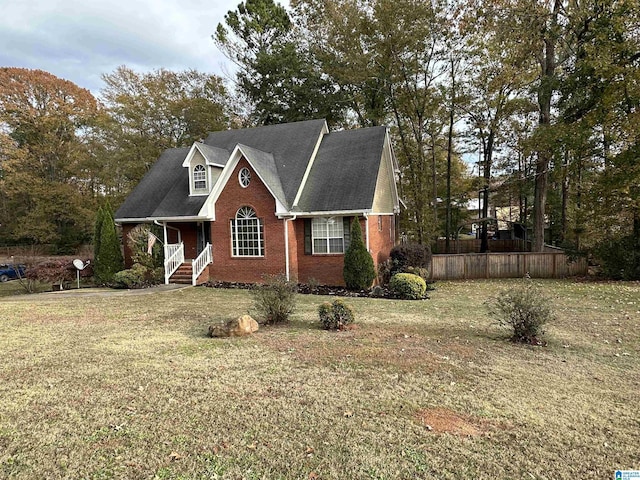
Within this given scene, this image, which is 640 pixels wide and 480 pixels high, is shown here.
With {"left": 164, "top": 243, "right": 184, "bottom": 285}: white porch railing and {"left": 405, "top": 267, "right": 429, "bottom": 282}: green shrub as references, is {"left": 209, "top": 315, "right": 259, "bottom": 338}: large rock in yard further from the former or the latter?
{"left": 164, "top": 243, "right": 184, "bottom": 285}: white porch railing

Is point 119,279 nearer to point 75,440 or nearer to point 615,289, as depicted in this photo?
point 75,440

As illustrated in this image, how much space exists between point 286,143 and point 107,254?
402 inches

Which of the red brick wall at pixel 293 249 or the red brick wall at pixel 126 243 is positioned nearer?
the red brick wall at pixel 293 249

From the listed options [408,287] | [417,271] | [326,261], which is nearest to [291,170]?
[326,261]

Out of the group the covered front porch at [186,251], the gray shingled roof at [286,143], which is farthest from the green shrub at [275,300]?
the covered front porch at [186,251]

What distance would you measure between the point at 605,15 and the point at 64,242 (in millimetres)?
43526

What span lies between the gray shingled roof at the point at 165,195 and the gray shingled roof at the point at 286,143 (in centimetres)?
264

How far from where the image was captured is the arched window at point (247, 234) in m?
16.8

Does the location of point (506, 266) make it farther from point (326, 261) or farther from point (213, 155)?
point (213, 155)

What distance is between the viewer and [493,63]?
24.0 metres

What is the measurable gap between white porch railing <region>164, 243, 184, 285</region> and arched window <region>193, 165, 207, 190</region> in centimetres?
297

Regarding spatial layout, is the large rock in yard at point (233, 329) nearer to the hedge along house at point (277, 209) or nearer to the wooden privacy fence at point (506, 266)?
the hedge along house at point (277, 209)

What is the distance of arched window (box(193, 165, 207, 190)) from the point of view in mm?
18625

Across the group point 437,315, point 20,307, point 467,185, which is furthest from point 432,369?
point 467,185
